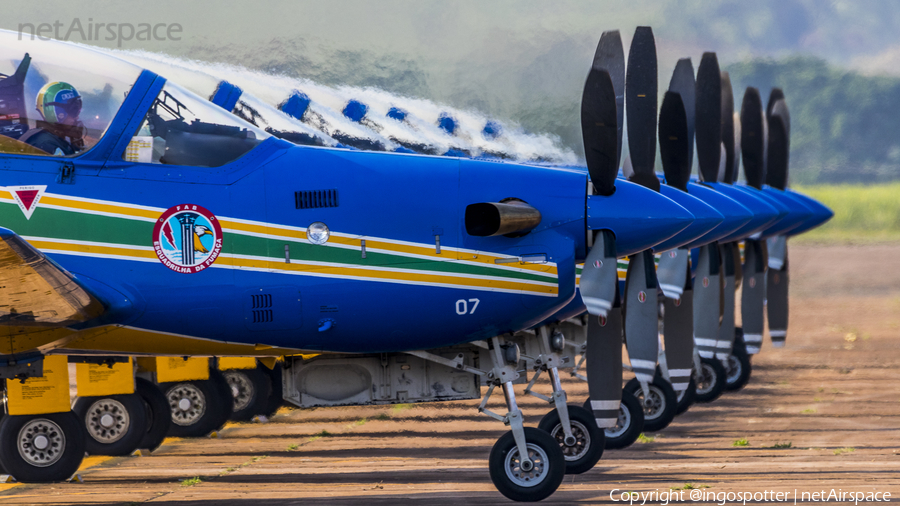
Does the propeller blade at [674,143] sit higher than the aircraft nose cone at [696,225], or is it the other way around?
the propeller blade at [674,143]

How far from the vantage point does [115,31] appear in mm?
11953

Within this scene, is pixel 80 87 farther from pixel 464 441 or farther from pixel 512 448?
pixel 464 441

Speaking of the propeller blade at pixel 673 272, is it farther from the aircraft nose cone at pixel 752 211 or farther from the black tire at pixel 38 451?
the black tire at pixel 38 451

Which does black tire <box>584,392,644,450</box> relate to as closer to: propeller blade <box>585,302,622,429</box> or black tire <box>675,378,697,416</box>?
black tire <box>675,378,697,416</box>

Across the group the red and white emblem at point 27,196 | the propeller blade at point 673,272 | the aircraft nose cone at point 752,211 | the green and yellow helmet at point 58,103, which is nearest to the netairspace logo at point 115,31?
the green and yellow helmet at point 58,103

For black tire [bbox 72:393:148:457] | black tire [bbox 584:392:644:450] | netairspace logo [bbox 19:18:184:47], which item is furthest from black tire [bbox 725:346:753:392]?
netairspace logo [bbox 19:18:184:47]

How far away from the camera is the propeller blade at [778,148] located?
1439 cm

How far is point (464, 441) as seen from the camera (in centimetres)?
1220

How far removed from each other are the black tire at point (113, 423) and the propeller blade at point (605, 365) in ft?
17.6

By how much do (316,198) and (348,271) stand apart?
61 centimetres

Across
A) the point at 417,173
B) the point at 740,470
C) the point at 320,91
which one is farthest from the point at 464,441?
the point at 417,173

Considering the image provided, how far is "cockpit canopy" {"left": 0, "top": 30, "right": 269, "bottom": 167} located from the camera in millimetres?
7820

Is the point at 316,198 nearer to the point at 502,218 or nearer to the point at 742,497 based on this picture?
the point at 502,218

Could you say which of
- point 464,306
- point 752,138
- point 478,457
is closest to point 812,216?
point 752,138
